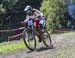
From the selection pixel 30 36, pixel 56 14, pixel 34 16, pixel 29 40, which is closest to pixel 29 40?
pixel 29 40

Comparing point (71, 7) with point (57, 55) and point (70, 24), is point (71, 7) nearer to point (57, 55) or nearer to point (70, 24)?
point (70, 24)

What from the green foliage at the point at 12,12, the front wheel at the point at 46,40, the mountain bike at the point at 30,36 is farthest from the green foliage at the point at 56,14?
the mountain bike at the point at 30,36

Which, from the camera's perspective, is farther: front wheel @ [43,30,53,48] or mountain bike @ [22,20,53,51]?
front wheel @ [43,30,53,48]

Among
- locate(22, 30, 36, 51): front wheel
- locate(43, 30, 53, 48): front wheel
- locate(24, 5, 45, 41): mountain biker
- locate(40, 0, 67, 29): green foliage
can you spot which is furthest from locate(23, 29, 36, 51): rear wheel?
locate(40, 0, 67, 29): green foliage

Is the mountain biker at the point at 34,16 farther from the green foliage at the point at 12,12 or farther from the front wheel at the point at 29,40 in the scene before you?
the green foliage at the point at 12,12

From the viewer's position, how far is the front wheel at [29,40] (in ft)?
38.2

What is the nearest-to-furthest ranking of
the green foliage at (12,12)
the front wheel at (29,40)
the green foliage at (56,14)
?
the front wheel at (29,40) → the green foliage at (56,14) → the green foliage at (12,12)

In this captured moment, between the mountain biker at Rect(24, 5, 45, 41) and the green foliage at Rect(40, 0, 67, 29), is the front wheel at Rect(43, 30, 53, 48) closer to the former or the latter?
the mountain biker at Rect(24, 5, 45, 41)

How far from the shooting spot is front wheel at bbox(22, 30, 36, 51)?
1164 cm

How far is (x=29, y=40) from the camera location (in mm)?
11859

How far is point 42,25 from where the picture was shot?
12.4m

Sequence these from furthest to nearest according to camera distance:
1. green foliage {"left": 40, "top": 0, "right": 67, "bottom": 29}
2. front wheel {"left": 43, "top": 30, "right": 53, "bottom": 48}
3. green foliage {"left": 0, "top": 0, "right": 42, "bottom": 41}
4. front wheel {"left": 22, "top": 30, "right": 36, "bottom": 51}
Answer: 1. green foliage {"left": 0, "top": 0, "right": 42, "bottom": 41}
2. green foliage {"left": 40, "top": 0, "right": 67, "bottom": 29}
3. front wheel {"left": 43, "top": 30, "right": 53, "bottom": 48}
4. front wheel {"left": 22, "top": 30, "right": 36, "bottom": 51}

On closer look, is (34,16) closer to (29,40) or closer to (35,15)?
(35,15)

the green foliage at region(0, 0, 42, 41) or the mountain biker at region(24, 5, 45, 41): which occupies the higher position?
the mountain biker at region(24, 5, 45, 41)
